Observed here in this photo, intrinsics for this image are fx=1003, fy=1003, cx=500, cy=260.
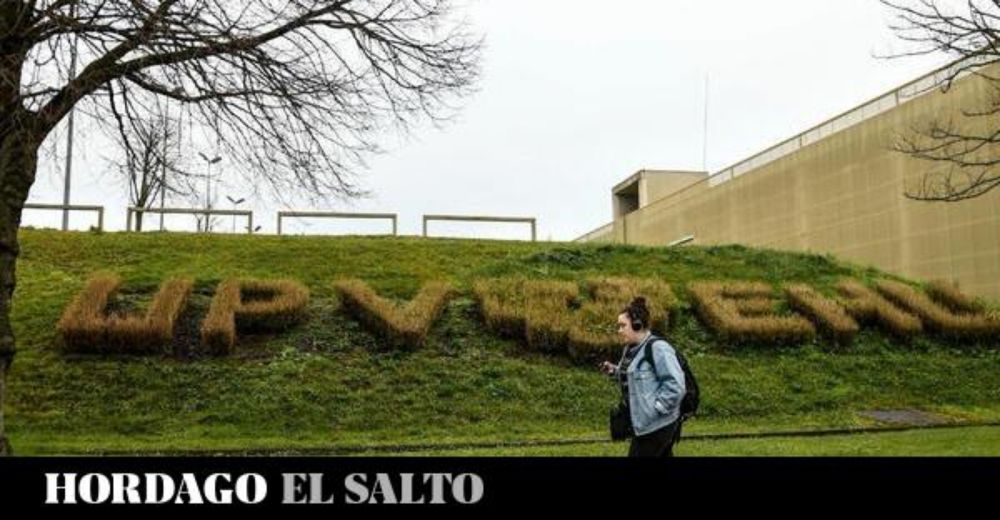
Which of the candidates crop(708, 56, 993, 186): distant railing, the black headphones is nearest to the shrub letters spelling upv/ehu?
crop(708, 56, 993, 186): distant railing

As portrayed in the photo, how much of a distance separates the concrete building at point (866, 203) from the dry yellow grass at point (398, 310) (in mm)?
11655

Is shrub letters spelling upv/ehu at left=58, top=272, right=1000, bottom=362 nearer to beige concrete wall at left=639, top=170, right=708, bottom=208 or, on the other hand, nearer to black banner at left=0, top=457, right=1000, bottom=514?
black banner at left=0, top=457, right=1000, bottom=514

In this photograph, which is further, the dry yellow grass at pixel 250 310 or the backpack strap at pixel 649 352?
the dry yellow grass at pixel 250 310

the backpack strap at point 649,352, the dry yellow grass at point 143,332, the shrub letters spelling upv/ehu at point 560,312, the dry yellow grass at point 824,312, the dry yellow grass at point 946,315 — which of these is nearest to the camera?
the backpack strap at point 649,352

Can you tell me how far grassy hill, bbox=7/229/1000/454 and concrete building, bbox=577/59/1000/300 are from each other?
6.07m

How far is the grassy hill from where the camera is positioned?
50.2ft

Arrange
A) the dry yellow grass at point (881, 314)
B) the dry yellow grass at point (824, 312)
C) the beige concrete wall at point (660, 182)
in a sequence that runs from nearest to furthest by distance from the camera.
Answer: the dry yellow grass at point (824, 312) < the dry yellow grass at point (881, 314) < the beige concrete wall at point (660, 182)

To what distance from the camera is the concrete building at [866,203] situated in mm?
27797

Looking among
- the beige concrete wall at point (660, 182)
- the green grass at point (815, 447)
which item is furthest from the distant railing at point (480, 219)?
the beige concrete wall at point (660, 182)

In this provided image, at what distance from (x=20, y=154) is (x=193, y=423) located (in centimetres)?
568

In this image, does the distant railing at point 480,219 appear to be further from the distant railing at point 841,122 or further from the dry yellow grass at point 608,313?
the distant railing at point 841,122

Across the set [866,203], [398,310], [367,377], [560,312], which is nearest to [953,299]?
[560,312]

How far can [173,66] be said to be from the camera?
11719mm

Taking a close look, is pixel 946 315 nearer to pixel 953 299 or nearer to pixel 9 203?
pixel 953 299
